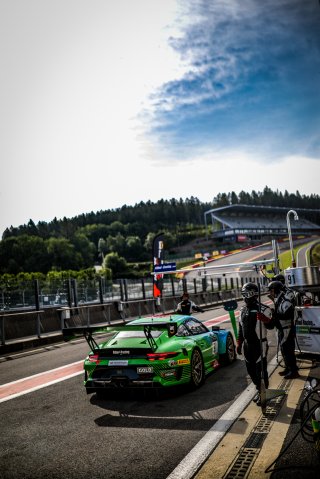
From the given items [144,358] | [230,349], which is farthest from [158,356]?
[230,349]

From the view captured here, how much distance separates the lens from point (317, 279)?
30.3ft

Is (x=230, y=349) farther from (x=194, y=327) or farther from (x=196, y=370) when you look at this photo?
(x=196, y=370)

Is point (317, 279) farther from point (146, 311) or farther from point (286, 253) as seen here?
point (286, 253)

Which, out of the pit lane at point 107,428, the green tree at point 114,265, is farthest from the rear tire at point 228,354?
the green tree at point 114,265

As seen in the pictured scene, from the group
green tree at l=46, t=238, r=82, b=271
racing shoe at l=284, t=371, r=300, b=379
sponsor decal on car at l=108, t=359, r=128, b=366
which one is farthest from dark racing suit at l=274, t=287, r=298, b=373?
green tree at l=46, t=238, r=82, b=271

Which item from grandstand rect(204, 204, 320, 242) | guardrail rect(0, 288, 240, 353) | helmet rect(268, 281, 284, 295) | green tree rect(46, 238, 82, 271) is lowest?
guardrail rect(0, 288, 240, 353)

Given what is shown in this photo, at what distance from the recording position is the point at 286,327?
8156 millimetres

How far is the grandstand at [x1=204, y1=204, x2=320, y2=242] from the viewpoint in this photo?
490 feet

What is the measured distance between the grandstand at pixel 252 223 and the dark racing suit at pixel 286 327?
134m

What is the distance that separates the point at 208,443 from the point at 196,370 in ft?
8.71

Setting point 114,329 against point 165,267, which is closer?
point 114,329

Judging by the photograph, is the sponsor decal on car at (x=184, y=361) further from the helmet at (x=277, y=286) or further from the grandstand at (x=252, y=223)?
the grandstand at (x=252, y=223)

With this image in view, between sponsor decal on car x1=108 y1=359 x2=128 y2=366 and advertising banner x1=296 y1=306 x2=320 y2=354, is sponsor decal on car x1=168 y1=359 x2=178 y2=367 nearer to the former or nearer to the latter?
sponsor decal on car x1=108 y1=359 x2=128 y2=366

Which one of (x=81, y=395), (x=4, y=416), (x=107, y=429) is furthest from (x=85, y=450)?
(x=81, y=395)
